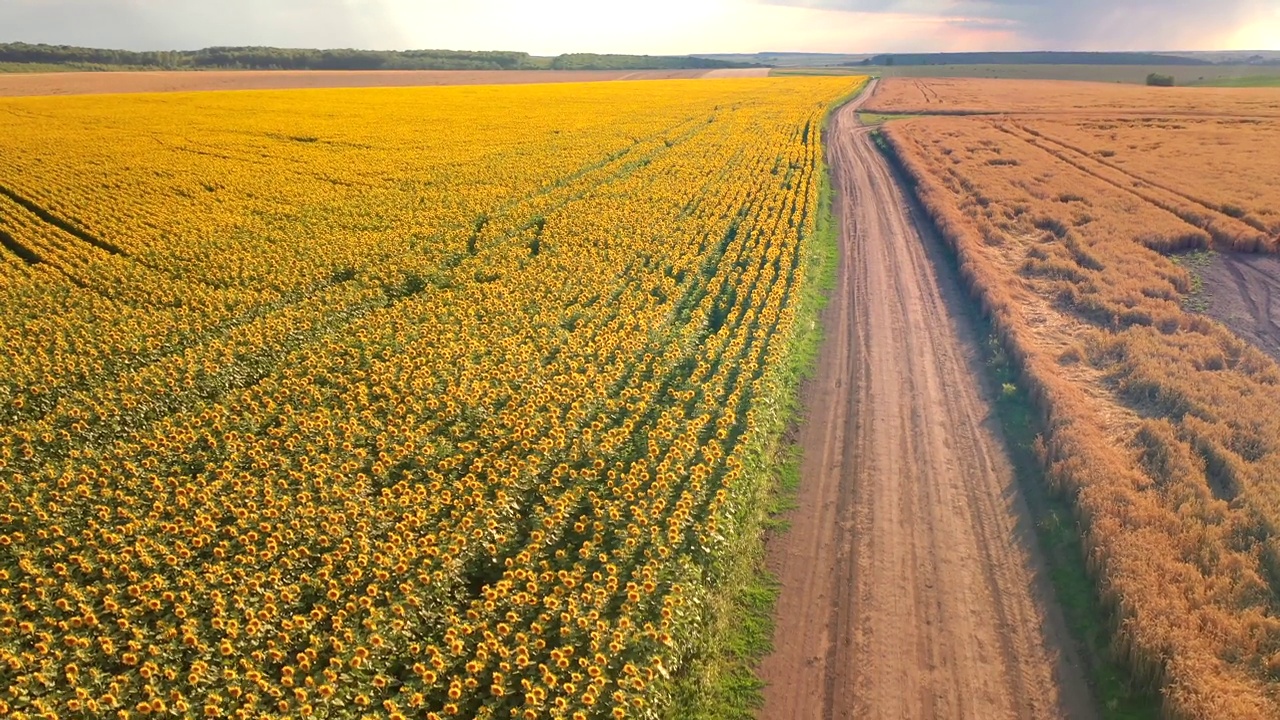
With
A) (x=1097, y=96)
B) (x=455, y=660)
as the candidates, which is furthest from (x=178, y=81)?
(x=1097, y=96)

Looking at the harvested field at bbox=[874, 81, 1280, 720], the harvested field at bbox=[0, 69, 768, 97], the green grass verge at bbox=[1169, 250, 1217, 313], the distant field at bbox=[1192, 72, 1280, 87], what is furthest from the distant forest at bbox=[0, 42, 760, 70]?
the green grass verge at bbox=[1169, 250, 1217, 313]

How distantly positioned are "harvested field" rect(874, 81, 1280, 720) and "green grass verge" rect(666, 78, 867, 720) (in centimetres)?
482

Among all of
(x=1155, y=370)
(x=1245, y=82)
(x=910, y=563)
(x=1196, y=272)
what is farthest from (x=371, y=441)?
(x=1245, y=82)

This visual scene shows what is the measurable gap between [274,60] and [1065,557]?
15583cm

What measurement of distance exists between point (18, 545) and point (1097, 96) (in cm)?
11240

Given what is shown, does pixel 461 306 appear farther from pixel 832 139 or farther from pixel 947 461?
pixel 832 139

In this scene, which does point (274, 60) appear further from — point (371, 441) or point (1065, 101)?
point (371, 441)

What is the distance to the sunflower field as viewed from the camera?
8414 millimetres

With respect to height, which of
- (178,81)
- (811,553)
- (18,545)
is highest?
(178,81)

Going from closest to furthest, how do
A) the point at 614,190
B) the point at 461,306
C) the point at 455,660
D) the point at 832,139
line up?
the point at 455,660 < the point at 461,306 < the point at 614,190 < the point at 832,139

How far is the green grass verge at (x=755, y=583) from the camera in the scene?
9.03m

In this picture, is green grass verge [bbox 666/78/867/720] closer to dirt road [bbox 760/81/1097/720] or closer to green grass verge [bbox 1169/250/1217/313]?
dirt road [bbox 760/81/1097/720]

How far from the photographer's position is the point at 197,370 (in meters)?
15.2

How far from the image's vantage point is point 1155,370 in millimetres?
16438
